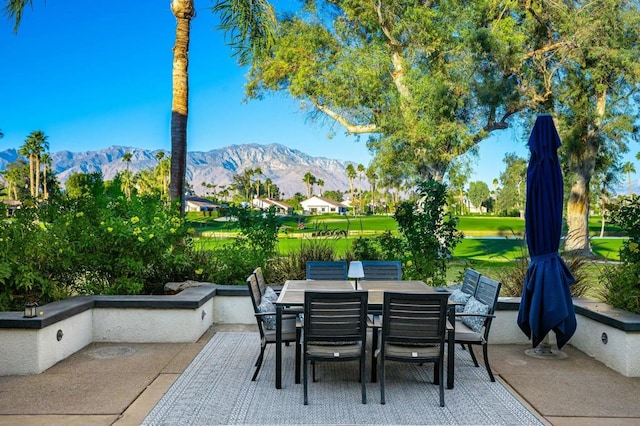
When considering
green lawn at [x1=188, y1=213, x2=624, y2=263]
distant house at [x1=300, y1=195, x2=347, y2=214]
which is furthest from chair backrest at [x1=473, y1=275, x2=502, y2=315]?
distant house at [x1=300, y1=195, x2=347, y2=214]

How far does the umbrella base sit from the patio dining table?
57.6 inches

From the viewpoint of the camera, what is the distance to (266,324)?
5375 millimetres

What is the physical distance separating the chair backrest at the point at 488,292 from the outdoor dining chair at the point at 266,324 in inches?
71.3

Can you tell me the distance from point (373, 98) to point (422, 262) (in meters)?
13.4

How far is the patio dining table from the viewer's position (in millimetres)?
4777

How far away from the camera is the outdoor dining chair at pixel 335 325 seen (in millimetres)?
4359

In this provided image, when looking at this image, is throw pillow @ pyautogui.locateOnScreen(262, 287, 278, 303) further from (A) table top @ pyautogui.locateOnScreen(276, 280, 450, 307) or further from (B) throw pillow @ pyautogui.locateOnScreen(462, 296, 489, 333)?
(B) throw pillow @ pyautogui.locateOnScreen(462, 296, 489, 333)

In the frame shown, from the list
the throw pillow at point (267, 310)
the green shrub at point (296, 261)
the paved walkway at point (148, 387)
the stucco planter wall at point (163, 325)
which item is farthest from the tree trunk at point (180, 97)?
the throw pillow at point (267, 310)

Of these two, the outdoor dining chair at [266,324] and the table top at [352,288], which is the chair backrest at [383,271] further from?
the outdoor dining chair at [266,324]

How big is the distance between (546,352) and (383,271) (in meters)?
2.10

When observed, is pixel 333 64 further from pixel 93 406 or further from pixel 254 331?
pixel 93 406

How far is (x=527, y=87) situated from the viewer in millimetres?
19953

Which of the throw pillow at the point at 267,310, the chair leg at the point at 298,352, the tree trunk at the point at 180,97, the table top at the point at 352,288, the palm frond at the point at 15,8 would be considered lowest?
the chair leg at the point at 298,352

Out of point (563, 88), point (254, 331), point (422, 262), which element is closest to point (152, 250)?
point (254, 331)
